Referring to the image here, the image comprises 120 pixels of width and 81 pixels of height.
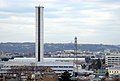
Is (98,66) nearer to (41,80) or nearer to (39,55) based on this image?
(39,55)

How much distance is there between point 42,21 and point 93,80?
36.6 meters

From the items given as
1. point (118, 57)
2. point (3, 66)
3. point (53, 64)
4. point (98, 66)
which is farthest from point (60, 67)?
point (118, 57)

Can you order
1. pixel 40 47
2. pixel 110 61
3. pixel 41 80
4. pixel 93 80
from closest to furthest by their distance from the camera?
pixel 41 80 < pixel 93 80 < pixel 40 47 < pixel 110 61

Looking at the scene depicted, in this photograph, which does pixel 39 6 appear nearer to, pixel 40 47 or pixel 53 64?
pixel 40 47

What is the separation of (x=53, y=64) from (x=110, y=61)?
31458 mm

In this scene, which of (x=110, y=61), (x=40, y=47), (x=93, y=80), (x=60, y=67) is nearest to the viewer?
(x=93, y=80)

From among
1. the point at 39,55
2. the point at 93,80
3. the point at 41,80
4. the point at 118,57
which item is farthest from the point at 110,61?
the point at 41,80

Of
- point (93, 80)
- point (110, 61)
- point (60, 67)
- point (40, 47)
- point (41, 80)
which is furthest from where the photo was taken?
point (110, 61)

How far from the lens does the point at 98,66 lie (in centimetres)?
8994

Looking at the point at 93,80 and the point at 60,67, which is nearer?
the point at 93,80

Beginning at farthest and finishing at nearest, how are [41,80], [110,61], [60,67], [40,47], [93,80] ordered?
[110,61] < [40,47] < [60,67] < [93,80] < [41,80]

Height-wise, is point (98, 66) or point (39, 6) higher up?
point (39, 6)

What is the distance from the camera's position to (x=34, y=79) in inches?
1897

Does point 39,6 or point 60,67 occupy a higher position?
point 39,6
